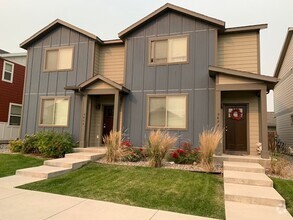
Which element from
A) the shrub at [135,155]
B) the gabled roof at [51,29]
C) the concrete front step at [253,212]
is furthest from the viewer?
the gabled roof at [51,29]

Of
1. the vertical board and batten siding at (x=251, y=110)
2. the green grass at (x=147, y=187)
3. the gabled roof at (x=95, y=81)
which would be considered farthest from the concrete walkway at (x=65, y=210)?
the vertical board and batten siding at (x=251, y=110)

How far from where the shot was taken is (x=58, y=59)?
11.7 metres

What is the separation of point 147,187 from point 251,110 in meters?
6.04

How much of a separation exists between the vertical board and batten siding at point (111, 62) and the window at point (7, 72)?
828 centimetres

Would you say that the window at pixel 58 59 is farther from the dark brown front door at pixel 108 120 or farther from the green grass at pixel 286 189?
the green grass at pixel 286 189

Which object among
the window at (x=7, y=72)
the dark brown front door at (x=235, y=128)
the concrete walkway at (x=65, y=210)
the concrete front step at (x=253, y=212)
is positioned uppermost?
the window at (x=7, y=72)

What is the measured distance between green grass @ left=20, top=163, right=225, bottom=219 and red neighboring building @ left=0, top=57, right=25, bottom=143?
11263mm

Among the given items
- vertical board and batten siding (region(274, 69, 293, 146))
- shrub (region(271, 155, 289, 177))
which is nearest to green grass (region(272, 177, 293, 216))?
shrub (region(271, 155, 289, 177))

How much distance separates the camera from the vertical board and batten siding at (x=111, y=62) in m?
11.2

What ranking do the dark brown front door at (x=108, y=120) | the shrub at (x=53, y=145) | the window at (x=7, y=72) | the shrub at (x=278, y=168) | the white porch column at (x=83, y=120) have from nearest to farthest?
the shrub at (x=278, y=168), the shrub at (x=53, y=145), the white porch column at (x=83, y=120), the dark brown front door at (x=108, y=120), the window at (x=7, y=72)

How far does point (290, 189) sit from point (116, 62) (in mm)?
8965

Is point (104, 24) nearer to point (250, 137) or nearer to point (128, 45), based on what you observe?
point (128, 45)

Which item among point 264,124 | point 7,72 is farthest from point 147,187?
point 7,72

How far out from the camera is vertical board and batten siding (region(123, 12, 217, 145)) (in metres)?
9.16
